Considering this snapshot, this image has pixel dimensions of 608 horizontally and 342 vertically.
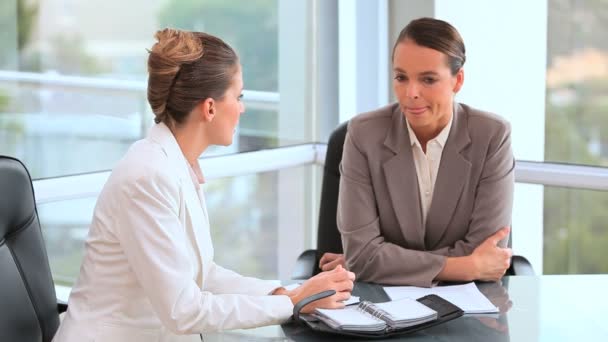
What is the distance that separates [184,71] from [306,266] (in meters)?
1.04

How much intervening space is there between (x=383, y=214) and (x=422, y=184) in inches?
5.8

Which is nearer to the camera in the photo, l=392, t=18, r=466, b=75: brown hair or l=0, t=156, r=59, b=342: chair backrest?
l=0, t=156, r=59, b=342: chair backrest

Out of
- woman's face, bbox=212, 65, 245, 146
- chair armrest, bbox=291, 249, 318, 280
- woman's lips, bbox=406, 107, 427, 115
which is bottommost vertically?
chair armrest, bbox=291, 249, 318, 280

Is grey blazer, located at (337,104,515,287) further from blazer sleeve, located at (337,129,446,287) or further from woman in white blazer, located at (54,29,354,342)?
woman in white blazer, located at (54,29,354,342)

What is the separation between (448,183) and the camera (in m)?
2.80

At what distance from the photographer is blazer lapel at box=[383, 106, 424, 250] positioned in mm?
2811

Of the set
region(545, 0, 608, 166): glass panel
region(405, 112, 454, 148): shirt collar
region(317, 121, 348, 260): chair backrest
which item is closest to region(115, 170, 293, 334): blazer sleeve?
region(405, 112, 454, 148): shirt collar

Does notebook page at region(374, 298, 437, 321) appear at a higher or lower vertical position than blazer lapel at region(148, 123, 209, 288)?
lower

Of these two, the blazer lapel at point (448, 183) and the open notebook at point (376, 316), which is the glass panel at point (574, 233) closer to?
the blazer lapel at point (448, 183)

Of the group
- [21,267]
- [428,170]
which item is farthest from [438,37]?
[21,267]

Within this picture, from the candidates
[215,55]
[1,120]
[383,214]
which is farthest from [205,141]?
[1,120]

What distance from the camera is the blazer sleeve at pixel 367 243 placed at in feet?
8.30

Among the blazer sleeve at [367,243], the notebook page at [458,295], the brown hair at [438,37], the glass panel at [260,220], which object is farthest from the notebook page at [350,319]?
the glass panel at [260,220]

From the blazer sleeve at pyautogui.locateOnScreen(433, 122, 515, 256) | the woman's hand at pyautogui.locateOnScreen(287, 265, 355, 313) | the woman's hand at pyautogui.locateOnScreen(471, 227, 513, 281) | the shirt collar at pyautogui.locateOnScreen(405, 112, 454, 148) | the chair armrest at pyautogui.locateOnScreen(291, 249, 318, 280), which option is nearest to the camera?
the woman's hand at pyautogui.locateOnScreen(287, 265, 355, 313)
